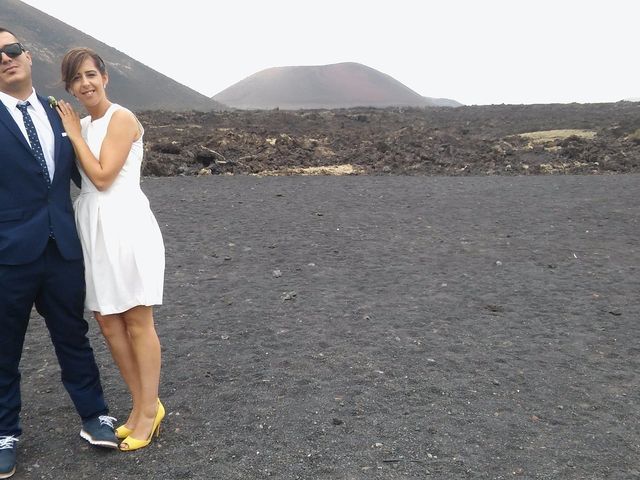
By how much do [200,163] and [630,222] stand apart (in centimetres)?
968

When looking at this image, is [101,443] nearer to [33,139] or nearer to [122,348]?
[122,348]

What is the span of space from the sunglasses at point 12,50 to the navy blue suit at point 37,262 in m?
0.22

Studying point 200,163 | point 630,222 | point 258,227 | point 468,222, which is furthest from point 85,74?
point 200,163

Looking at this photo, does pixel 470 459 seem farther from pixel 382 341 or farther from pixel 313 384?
pixel 382 341

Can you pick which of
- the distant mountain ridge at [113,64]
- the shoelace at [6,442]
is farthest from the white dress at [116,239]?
the distant mountain ridge at [113,64]

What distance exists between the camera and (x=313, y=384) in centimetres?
340

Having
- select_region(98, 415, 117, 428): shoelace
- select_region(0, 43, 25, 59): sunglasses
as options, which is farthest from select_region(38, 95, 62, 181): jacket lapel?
select_region(98, 415, 117, 428): shoelace

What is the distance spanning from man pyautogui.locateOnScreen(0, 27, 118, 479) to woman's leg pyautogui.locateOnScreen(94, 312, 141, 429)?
10 centimetres

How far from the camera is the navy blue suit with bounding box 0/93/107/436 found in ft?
7.63

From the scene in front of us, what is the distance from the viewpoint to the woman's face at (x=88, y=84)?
7.90 ft

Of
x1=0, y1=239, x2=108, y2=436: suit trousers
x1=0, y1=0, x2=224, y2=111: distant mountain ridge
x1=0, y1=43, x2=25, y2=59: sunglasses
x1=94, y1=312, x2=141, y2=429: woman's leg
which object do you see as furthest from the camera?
x1=0, y1=0, x2=224, y2=111: distant mountain ridge

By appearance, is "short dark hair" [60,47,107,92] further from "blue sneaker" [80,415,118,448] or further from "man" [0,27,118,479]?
"blue sneaker" [80,415,118,448]

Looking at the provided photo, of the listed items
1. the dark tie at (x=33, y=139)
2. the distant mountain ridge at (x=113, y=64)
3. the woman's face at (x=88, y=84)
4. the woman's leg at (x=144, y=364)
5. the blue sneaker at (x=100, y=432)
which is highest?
the distant mountain ridge at (x=113, y=64)

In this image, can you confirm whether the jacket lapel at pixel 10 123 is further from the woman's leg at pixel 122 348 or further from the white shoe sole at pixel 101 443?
the white shoe sole at pixel 101 443
